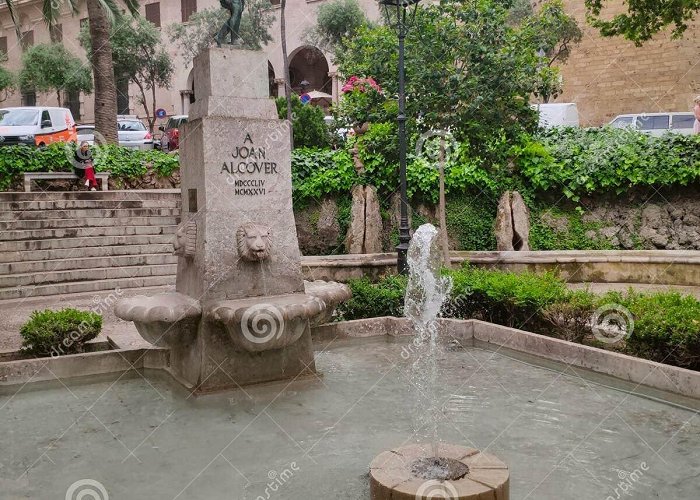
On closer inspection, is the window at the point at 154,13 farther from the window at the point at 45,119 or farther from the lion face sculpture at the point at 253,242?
the lion face sculpture at the point at 253,242

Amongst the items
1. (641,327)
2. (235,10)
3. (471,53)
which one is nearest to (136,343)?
(235,10)

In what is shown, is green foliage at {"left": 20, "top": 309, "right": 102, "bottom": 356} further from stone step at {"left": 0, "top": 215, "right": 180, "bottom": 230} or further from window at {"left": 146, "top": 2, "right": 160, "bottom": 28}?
window at {"left": 146, "top": 2, "right": 160, "bottom": 28}

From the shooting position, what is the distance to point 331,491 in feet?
14.9

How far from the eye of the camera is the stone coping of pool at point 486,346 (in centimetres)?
637

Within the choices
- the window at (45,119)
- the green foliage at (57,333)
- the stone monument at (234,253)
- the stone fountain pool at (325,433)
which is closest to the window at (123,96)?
the window at (45,119)

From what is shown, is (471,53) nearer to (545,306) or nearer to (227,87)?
(545,306)

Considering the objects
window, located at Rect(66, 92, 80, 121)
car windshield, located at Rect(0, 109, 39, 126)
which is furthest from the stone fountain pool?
window, located at Rect(66, 92, 80, 121)

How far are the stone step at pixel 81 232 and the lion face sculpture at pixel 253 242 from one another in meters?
7.78

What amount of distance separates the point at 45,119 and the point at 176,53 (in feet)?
64.9

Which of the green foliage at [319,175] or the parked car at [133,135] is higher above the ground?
the parked car at [133,135]

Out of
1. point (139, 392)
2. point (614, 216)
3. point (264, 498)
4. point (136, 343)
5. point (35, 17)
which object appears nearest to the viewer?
point (264, 498)

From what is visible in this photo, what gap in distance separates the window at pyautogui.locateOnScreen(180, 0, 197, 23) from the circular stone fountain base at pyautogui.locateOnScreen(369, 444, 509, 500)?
133 ft

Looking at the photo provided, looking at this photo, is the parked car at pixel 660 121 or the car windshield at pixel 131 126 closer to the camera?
the parked car at pixel 660 121

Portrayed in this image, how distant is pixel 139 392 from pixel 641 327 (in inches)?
182
